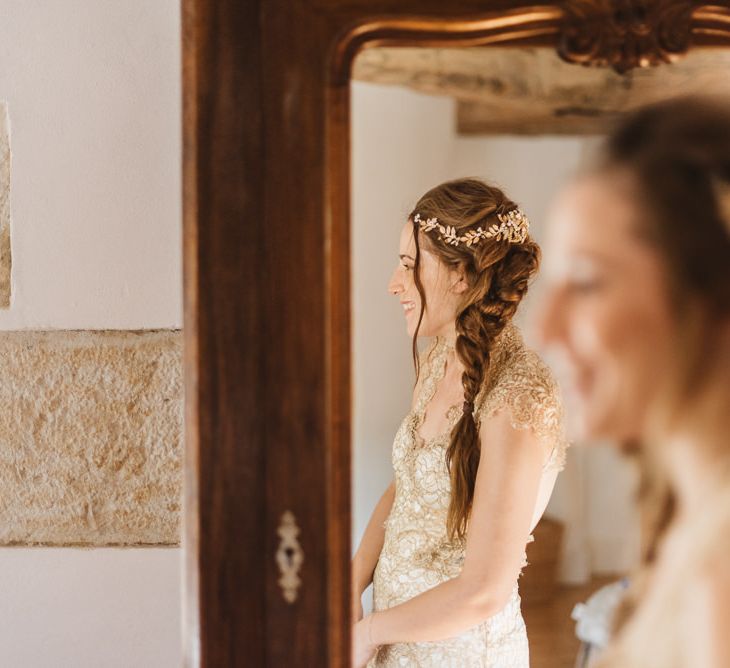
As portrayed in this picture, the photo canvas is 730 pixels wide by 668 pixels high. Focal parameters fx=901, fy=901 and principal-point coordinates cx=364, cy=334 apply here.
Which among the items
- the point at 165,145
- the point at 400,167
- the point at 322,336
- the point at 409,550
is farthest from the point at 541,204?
the point at 165,145

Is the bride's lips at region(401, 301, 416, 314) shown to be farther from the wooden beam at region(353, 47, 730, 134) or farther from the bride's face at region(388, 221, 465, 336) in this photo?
the wooden beam at region(353, 47, 730, 134)

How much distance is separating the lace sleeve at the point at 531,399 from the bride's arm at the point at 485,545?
0.01 metres

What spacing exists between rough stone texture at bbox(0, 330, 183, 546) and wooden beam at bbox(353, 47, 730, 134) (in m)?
0.45

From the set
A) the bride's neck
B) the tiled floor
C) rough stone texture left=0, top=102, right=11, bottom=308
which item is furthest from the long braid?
rough stone texture left=0, top=102, right=11, bottom=308

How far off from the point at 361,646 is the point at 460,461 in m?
0.21

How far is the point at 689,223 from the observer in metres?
0.66

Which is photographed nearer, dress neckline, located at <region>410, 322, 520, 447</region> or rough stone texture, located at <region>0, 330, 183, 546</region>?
dress neckline, located at <region>410, 322, 520, 447</region>

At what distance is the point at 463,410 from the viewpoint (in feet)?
3.05

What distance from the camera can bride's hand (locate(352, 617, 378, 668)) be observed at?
91 centimetres

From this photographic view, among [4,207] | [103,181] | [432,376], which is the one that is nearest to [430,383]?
[432,376]

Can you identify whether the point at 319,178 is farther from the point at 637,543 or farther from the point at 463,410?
the point at 637,543

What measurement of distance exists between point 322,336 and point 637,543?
35 centimetres

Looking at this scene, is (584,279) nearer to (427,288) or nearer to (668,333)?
(668,333)

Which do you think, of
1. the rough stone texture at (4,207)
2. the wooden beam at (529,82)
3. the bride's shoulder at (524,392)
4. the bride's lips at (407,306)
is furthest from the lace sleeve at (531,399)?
the rough stone texture at (4,207)
